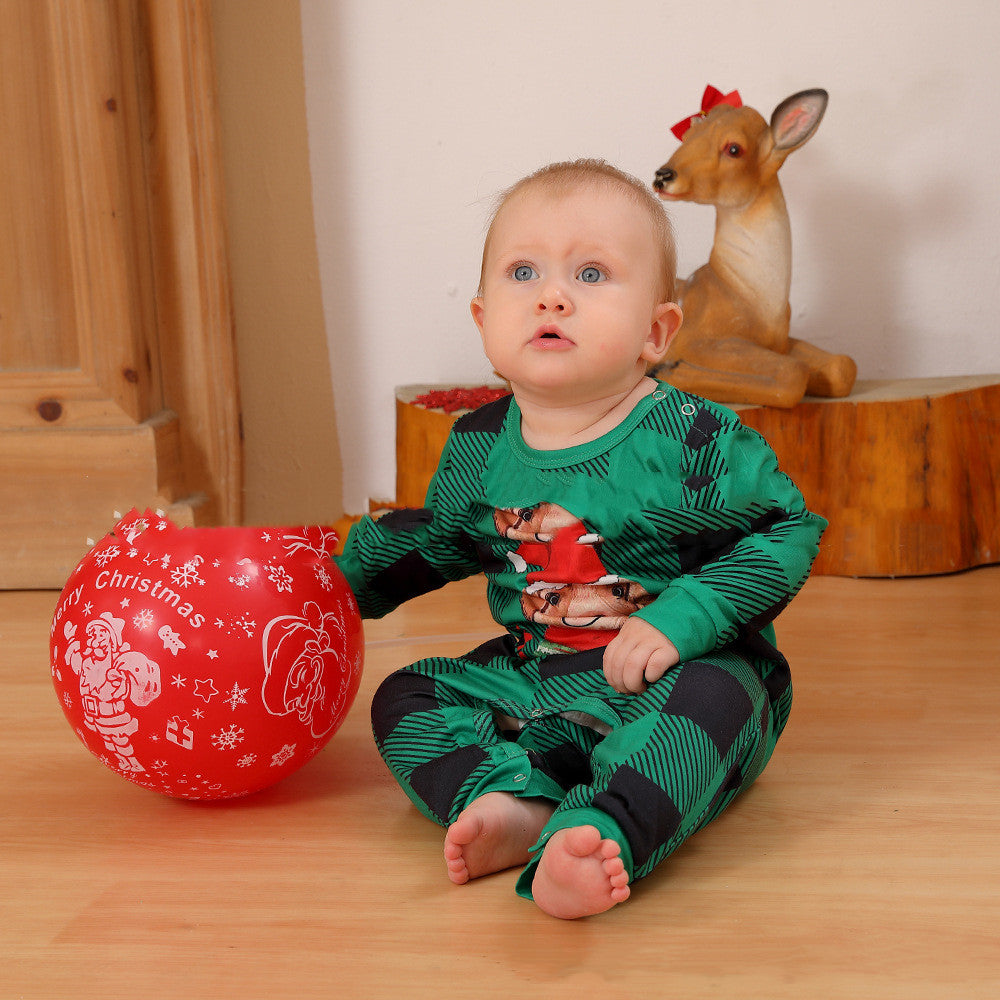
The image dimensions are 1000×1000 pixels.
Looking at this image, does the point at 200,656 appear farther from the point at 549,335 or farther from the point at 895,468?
the point at 895,468

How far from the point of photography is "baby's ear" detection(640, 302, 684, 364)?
100cm

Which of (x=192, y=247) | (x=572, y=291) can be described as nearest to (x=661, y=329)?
(x=572, y=291)

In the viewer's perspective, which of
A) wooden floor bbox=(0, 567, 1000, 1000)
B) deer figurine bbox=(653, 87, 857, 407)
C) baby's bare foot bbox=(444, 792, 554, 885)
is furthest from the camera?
deer figurine bbox=(653, 87, 857, 407)

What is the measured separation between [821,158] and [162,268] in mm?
1107

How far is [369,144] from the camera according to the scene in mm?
2020

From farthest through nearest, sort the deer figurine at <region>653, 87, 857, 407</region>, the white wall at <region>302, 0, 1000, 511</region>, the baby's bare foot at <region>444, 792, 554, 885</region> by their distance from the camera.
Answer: the white wall at <region>302, 0, 1000, 511</region>, the deer figurine at <region>653, 87, 857, 407</region>, the baby's bare foot at <region>444, 792, 554, 885</region>

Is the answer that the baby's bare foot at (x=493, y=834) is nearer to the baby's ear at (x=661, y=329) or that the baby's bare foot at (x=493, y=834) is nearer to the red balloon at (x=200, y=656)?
the red balloon at (x=200, y=656)

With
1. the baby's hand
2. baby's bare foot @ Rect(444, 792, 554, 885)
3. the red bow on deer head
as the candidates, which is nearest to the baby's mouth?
the baby's hand

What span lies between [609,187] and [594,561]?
1.03 feet

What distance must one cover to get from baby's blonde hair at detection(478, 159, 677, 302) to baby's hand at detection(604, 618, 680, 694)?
292 mm

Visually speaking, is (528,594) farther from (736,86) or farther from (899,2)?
(899,2)

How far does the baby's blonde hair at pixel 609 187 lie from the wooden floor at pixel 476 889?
0.47 m

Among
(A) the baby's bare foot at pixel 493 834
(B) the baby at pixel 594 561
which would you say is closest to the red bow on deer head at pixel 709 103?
(B) the baby at pixel 594 561

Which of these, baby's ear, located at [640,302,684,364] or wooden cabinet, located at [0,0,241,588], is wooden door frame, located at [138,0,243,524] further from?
baby's ear, located at [640,302,684,364]
